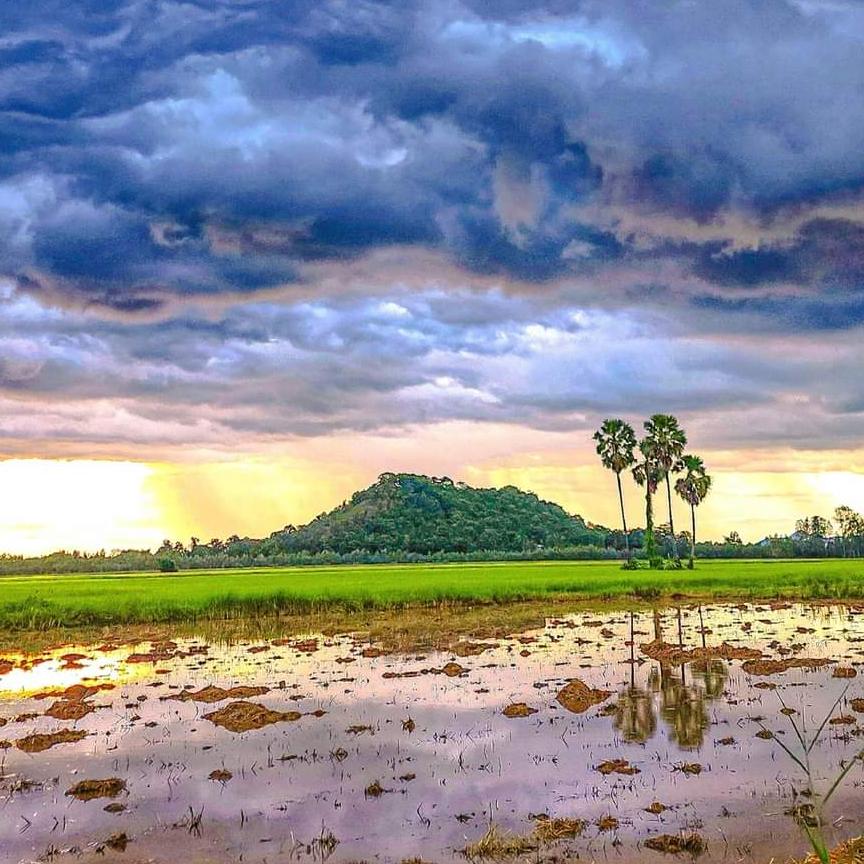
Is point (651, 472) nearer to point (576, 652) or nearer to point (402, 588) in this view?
point (402, 588)

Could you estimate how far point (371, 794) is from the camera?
12.5 metres

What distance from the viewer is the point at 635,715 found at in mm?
16906

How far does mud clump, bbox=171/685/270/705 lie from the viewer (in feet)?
63.8

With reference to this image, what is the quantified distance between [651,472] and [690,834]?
8011 centimetres

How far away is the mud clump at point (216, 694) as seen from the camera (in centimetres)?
1945

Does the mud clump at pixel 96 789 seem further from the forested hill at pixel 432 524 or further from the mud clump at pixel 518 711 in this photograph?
the forested hill at pixel 432 524

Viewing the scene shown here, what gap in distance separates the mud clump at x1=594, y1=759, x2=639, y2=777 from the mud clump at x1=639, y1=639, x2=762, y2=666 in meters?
10.0

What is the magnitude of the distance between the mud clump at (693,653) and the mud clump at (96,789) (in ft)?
49.7

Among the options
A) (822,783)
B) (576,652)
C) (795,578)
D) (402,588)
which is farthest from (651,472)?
(822,783)

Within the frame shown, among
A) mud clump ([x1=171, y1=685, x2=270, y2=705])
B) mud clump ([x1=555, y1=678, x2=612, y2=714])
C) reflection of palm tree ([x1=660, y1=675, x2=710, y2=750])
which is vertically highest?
mud clump ([x1=171, y1=685, x2=270, y2=705])

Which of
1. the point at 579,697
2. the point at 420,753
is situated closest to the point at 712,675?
the point at 579,697

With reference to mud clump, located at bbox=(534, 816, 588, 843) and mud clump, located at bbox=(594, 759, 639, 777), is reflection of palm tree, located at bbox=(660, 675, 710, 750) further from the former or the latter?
mud clump, located at bbox=(534, 816, 588, 843)

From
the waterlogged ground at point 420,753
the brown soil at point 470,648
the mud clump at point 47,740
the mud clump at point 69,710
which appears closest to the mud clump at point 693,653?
the waterlogged ground at point 420,753

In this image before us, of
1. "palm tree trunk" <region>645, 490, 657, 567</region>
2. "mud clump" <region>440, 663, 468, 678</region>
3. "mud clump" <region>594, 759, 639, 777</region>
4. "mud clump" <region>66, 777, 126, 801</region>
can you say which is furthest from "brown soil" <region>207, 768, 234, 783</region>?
"palm tree trunk" <region>645, 490, 657, 567</region>
